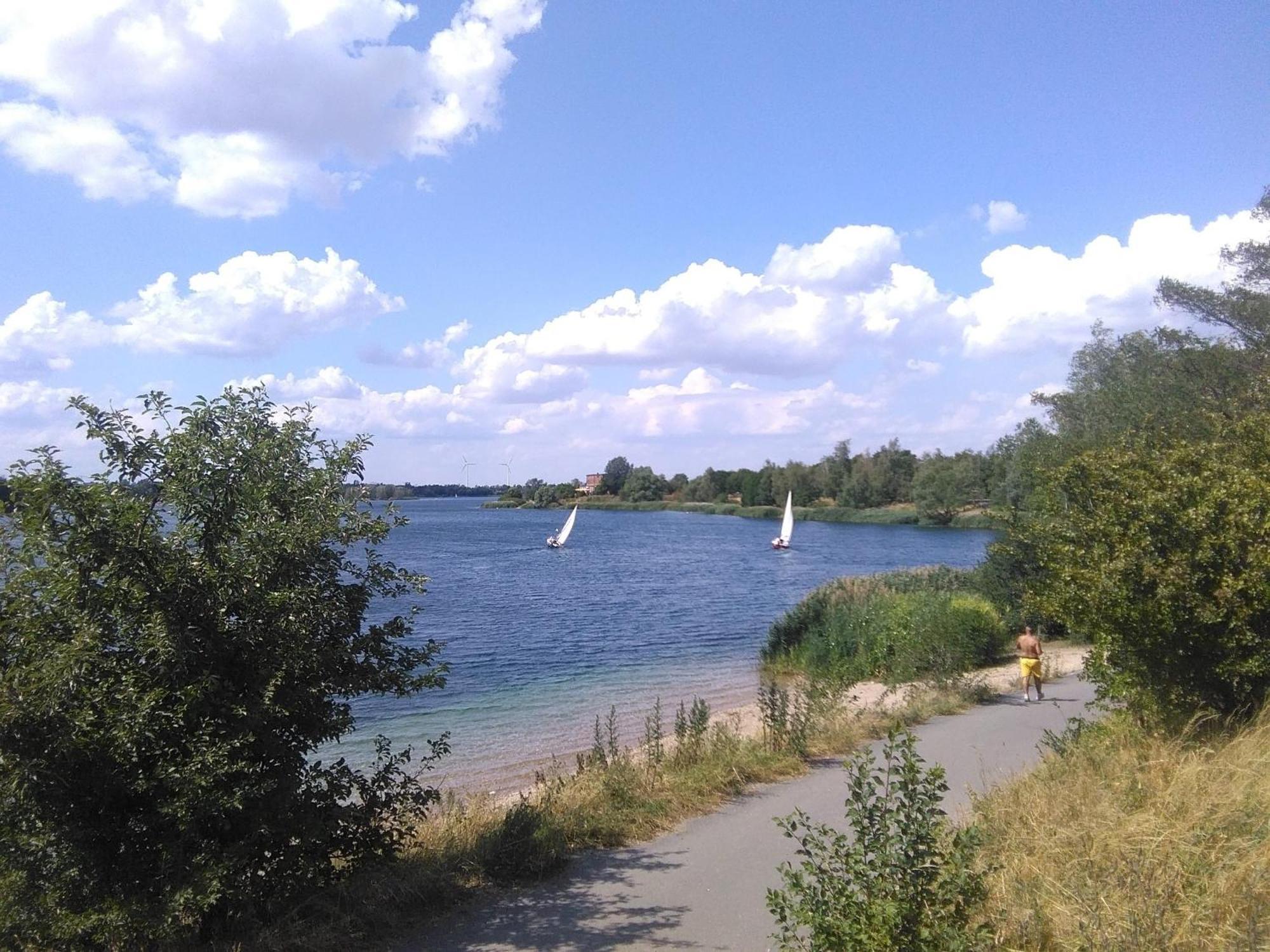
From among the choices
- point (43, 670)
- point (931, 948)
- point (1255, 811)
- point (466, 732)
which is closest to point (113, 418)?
point (43, 670)

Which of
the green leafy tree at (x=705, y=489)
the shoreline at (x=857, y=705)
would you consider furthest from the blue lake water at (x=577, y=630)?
the green leafy tree at (x=705, y=489)

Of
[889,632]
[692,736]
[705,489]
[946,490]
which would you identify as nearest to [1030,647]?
[889,632]

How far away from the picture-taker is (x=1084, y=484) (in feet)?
31.1

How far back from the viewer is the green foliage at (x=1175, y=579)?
25.3ft

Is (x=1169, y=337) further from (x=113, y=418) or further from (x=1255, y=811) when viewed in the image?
(x=113, y=418)

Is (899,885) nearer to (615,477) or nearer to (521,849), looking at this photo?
(521,849)

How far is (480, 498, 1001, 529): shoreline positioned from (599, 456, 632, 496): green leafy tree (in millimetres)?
3601

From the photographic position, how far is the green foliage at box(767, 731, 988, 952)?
13.0ft

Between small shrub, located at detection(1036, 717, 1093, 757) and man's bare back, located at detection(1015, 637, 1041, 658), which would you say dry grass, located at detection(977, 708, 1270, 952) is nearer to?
small shrub, located at detection(1036, 717, 1093, 757)

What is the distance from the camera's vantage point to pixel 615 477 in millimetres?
166000

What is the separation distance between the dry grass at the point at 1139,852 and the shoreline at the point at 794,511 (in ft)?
236

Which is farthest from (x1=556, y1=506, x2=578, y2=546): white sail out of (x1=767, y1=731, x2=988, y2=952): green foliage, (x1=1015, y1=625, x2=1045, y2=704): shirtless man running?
(x1=767, y1=731, x2=988, y2=952): green foliage

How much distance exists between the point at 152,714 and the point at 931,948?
13.4ft

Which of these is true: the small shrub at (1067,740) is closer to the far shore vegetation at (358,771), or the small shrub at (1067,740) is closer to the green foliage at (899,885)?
the far shore vegetation at (358,771)
